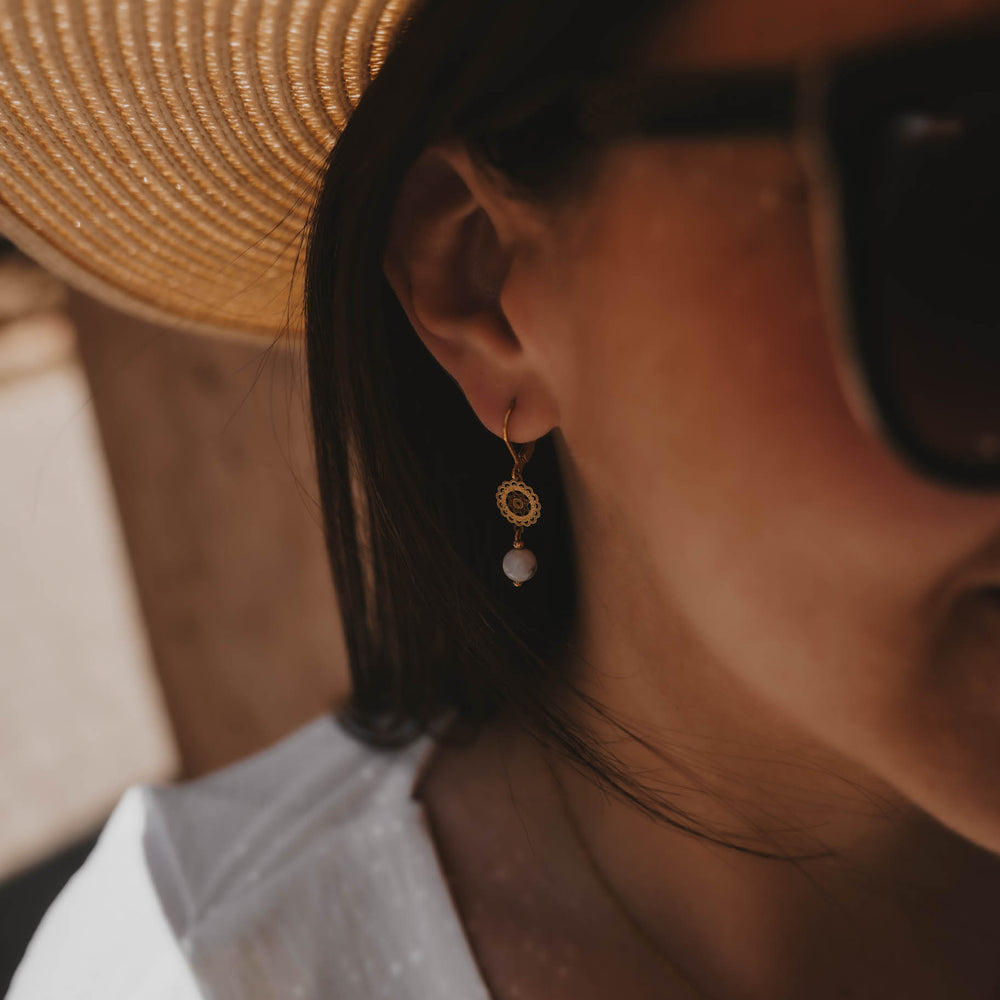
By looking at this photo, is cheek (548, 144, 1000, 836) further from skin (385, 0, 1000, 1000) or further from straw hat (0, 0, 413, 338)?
straw hat (0, 0, 413, 338)

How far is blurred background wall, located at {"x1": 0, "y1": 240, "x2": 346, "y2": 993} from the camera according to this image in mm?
2021

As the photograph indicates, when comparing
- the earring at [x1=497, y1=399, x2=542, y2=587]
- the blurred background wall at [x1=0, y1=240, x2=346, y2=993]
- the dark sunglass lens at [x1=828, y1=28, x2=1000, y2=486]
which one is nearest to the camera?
the dark sunglass lens at [x1=828, y1=28, x2=1000, y2=486]

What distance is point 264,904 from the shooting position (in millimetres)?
948

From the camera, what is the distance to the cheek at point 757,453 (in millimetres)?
583

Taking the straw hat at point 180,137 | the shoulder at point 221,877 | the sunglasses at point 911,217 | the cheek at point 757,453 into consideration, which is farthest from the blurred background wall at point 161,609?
the sunglasses at point 911,217

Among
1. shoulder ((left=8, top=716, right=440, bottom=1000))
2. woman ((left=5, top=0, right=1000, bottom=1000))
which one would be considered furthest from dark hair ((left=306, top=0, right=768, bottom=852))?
shoulder ((left=8, top=716, right=440, bottom=1000))

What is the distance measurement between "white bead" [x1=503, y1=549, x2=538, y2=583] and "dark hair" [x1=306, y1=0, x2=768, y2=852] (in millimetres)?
46

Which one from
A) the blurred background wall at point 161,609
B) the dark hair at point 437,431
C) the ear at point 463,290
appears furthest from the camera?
the blurred background wall at point 161,609

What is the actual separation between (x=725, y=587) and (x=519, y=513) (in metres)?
0.28

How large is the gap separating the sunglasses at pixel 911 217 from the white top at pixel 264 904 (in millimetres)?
664

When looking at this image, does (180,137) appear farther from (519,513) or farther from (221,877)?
(221,877)

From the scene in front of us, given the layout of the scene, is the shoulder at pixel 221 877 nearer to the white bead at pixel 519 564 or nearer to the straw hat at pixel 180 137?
the white bead at pixel 519 564

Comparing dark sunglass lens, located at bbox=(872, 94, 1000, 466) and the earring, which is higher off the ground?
dark sunglass lens, located at bbox=(872, 94, 1000, 466)

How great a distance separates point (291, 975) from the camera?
0.90 meters
